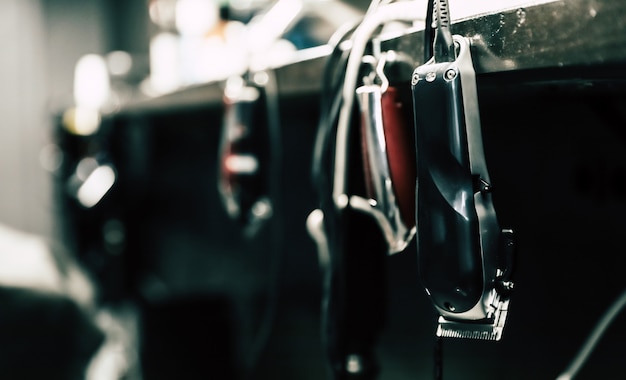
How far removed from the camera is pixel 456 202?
0.37 m

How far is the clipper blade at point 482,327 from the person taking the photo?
0.38m

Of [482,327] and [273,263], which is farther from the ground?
[482,327]

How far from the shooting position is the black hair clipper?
1.21ft

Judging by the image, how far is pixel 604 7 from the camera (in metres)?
0.32

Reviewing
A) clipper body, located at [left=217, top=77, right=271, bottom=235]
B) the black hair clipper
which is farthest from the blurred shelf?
clipper body, located at [left=217, top=77, right=271, bottom=235]

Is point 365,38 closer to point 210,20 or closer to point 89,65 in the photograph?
point 210,20

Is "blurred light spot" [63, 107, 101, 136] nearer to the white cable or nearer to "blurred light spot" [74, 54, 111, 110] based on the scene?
"blurred light spot" [74, 54, 111, 110]

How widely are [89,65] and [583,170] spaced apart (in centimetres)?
156

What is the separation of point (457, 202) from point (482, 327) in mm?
71

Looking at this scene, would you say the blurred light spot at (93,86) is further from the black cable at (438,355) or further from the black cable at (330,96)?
the black cable at (438,355)

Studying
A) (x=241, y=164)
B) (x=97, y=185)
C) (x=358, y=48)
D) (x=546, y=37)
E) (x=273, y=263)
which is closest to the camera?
(x=546, y=37)

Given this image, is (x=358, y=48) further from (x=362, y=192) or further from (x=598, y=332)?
(x=598, y=332)

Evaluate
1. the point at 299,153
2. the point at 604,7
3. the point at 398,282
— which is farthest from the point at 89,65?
the point at 604,7

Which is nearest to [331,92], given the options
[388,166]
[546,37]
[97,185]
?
[388,166]
